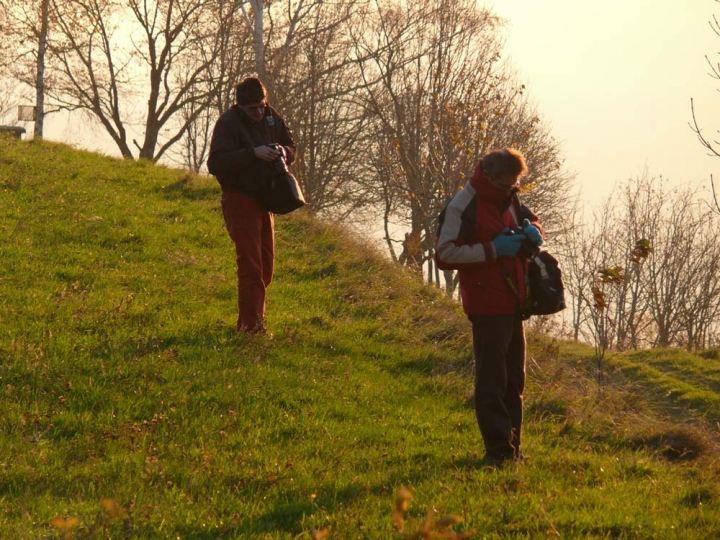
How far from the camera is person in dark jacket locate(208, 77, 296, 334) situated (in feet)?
26.0

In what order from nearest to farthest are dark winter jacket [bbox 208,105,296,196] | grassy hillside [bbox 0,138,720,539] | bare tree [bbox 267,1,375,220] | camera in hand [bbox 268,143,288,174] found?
grassy hillside [bbox 0,138,720,539] < dark winter jacket [bbox 208,105,296,196] < camera in hand [bbox 268,143,288,174] < bare tree [bbox 267,1,375,220]

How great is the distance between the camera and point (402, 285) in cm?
1253

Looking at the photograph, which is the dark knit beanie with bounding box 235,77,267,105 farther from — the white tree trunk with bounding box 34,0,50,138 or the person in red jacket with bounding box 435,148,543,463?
the white tree trunk with bounding box 34,0,50,138

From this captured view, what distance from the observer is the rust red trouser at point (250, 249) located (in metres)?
8.16

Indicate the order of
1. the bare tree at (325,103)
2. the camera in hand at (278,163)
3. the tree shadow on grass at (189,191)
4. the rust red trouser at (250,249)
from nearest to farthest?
1. the camera in hand at (278,163)
2. the rust red trouser at (250,249)
3. the tree shadow on grass at (189,191)
4. the bare tree at (325,103)

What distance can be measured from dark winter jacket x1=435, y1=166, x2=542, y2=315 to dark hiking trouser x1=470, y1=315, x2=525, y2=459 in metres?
0.10

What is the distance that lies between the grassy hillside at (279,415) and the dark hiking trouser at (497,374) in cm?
23

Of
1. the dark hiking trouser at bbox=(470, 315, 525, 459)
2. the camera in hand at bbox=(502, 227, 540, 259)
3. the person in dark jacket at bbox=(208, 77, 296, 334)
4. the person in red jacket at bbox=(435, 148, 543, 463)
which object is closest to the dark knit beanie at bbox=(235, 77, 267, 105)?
the person in dark jacket at bbox=(208, 77, 296, 334)

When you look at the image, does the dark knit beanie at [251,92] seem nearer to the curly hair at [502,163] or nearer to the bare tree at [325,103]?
the curly hair at [502,163]

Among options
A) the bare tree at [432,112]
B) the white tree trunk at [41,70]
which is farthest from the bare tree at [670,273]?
the white tree trunk at [41,70]

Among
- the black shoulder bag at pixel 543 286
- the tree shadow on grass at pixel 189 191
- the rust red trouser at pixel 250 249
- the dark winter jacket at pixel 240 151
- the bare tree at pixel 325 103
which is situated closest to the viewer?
the black shoulder bag at pixel 543 286

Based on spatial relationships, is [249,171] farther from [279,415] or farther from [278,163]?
Result: [279,415]

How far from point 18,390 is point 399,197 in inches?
1047

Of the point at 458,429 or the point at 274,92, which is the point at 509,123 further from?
the point at 458,429
